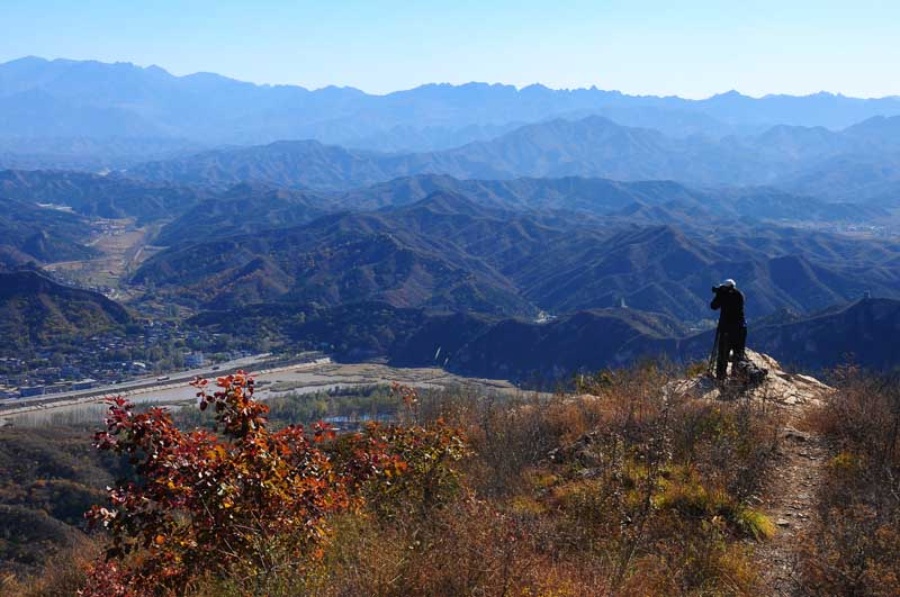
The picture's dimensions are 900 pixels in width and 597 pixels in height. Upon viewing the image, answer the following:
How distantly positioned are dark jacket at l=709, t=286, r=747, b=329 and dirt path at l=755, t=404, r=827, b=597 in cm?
160

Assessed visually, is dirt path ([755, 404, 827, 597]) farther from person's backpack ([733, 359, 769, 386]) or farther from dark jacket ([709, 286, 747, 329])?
dark jacket ([709, 286, 747, 329])

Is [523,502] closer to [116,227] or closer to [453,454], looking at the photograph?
[453,454]

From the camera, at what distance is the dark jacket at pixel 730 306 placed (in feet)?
35.8

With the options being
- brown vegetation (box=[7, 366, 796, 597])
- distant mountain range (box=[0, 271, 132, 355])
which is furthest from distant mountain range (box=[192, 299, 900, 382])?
brown vegetation (box=[7, 366, 796, 597])

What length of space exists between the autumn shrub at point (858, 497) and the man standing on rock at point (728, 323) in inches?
58.9

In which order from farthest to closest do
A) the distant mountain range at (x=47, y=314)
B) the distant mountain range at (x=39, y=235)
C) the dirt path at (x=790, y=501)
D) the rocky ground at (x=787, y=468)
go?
the distant mountain range at (x=39, y=235) < the distant mountain range at (x=47, y=314) < the rocky ground at (x=787, y=468) < the dirt path at (x=790, y=501)

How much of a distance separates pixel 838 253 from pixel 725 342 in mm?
129104

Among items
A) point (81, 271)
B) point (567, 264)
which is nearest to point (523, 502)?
point (567, 264)

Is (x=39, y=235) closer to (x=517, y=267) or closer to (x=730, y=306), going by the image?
(x=517, y=267)

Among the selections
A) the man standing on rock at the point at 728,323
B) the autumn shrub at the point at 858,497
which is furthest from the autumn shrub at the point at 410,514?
the man standing on rock at the point at 728,323

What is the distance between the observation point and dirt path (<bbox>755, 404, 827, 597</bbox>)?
5.68 m

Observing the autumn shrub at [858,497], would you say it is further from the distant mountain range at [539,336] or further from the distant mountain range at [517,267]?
the distant mountain range at [517,267]

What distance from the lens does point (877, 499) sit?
6.29 m

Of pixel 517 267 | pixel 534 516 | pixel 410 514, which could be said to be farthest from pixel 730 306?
pixel 517 267
